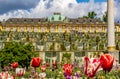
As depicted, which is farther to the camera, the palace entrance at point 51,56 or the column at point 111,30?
the palace entrance at point 51,56

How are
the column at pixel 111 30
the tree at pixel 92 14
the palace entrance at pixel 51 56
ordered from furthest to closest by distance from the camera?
the tree at pixel 92 14 → the palace entrance at pixel 51 56 → the column at pixel 111 30

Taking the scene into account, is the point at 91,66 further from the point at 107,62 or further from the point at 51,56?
→ the point at 51,56

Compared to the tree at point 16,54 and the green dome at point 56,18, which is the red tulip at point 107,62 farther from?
the green dome at point 56,18

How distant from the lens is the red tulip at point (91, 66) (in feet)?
24.0

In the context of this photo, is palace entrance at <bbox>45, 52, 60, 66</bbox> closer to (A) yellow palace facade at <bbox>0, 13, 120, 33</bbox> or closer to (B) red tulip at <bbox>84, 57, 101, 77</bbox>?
(B) red tulip at <bbox>84, 57, 101, 77</bbox>

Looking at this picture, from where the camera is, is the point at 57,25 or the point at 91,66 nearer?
the point at 91,66

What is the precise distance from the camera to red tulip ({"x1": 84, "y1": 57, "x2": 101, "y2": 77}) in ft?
24.0

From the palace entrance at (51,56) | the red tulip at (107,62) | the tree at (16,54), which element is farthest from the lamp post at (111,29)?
the palace entrance at (51,56)

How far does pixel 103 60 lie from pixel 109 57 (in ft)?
0.46

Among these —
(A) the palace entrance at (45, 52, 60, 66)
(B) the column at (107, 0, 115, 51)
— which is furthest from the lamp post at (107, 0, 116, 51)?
(A) the palace entrance at (45, 52, 60, 66)

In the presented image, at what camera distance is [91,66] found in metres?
7.38

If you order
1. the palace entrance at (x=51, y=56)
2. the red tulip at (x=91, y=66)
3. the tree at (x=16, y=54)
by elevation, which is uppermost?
the red tulip at (x=91, y=66)

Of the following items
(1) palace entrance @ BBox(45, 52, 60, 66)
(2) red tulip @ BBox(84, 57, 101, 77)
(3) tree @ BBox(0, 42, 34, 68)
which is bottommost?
(1) palace entrance @ BBox(45, 52, 60, 66)

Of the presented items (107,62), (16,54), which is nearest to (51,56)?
(16,54)
